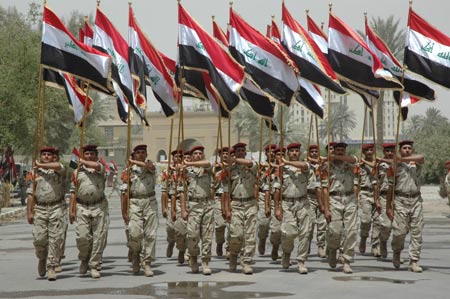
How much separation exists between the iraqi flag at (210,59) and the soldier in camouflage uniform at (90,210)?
209cm

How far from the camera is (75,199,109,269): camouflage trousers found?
1380 cm

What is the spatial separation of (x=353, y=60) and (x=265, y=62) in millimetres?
1474

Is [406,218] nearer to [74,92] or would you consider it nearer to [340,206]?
[340,206]

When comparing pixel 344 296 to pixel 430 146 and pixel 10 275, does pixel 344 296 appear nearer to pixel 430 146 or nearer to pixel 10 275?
pixel 10 275

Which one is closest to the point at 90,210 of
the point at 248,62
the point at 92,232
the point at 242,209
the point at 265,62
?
the point at 92,232

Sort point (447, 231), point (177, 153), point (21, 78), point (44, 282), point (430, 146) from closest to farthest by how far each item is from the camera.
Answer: point (44, 282), point (177, 153), point (447, 231), point (21, 78), point (430, 146)

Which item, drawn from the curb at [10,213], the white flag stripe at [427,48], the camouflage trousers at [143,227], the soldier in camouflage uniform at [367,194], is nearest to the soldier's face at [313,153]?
the soldier in camouflage uniform at [367,194]

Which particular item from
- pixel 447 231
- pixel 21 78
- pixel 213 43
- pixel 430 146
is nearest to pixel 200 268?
pixel 213 43

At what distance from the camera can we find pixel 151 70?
1631cm

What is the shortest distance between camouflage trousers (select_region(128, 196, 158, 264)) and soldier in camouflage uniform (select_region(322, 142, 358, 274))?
2.60 meters

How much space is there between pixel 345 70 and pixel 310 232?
2747mm

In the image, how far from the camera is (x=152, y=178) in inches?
570

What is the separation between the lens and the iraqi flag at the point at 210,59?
1455 centimetres

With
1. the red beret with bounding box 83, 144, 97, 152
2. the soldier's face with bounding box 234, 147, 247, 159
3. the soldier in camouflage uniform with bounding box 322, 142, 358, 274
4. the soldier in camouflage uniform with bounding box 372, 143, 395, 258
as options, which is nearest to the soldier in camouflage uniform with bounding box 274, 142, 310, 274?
the soldier in camouflage uniform with bounding box 322, 142, 358, 274
